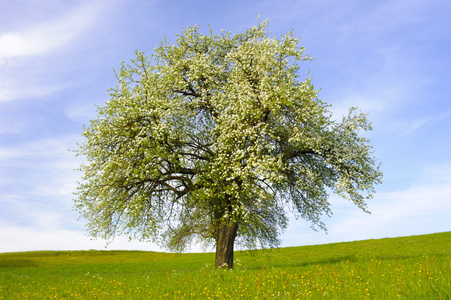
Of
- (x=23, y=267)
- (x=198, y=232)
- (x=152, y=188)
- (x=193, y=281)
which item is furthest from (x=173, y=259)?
(x=193, y=281)

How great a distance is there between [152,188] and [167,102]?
18.1ft

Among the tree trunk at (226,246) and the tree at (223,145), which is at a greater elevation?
the tree at (223,145)

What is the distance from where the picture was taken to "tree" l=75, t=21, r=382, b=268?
772 inches

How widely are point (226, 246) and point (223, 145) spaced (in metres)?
6.55

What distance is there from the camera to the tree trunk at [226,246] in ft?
71.5

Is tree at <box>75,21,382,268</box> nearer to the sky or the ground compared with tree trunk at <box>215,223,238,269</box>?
nearer to the sky

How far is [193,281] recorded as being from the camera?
1366 centimetres

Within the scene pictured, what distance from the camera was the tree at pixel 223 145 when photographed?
64.3 feet

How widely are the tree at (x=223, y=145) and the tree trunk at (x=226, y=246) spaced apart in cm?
6

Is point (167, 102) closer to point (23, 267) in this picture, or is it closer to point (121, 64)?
point (121, 64)

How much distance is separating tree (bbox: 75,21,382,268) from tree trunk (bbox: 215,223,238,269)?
0.06 meters

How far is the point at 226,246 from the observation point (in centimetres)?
2192

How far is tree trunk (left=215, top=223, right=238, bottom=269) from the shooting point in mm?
21781

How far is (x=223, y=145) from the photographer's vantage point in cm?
Result: 2008
